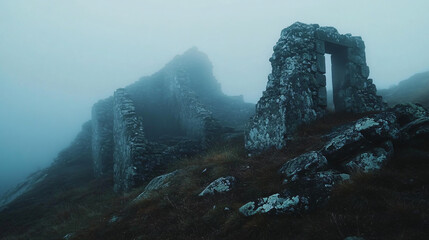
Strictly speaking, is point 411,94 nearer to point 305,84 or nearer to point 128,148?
point 305,84

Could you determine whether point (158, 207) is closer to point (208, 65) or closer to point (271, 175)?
point (271, 175)

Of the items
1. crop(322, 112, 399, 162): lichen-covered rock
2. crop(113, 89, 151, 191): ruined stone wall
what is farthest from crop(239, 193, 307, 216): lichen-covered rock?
crop(113, 89, 151, 191): ruined stone wall

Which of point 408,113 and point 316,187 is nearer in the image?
point 316,187

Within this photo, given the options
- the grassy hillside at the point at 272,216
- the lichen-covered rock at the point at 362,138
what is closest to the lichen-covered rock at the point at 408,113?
the lichen-covered rock at the point at 362,138

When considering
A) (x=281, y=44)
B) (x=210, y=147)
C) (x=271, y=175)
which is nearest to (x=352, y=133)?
(x=271, y=175)

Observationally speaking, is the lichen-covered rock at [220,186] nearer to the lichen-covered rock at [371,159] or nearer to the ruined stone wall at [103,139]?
the lichen-covered rock at [371,159]

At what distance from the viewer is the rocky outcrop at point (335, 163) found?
4.07m

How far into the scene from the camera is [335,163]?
513cm

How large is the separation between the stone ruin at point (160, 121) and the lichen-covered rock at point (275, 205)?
275 inches

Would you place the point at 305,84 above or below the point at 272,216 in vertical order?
above

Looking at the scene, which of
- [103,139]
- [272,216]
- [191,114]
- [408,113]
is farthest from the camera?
[103,139]

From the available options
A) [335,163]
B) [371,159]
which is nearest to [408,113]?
[371,159]

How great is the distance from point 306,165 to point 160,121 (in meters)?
13.9

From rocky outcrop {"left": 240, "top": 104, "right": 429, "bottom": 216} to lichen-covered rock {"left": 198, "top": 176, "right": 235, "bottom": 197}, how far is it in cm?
100
